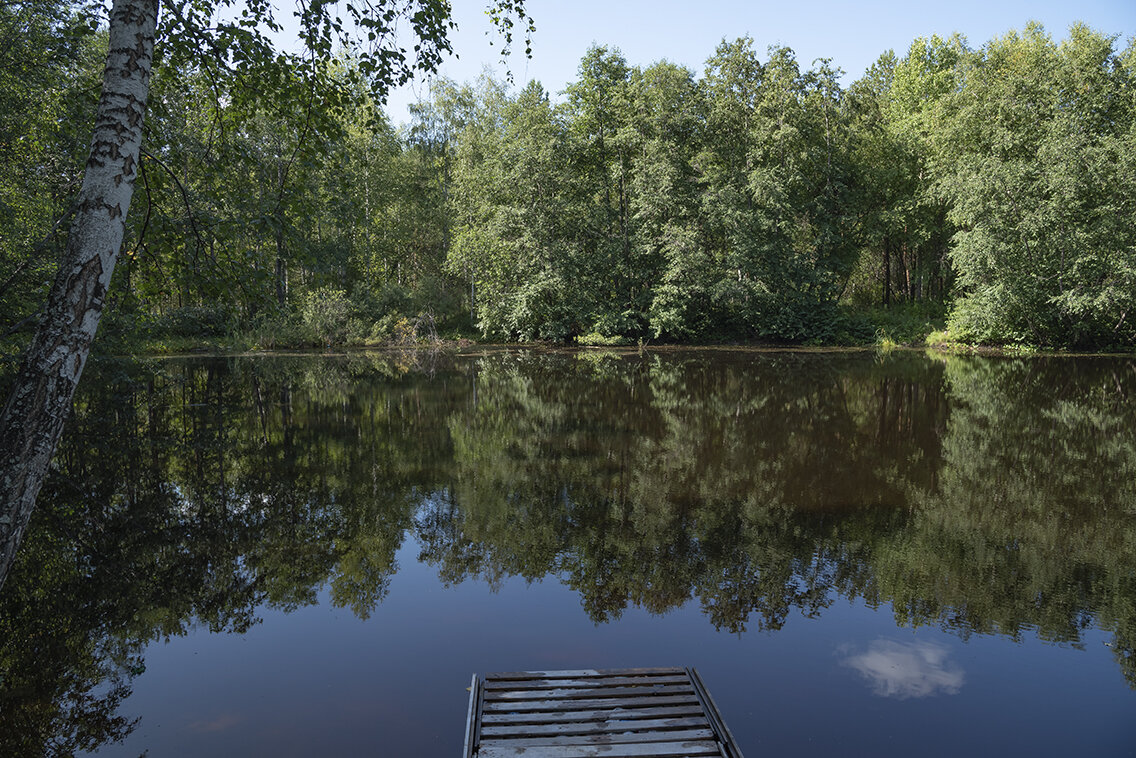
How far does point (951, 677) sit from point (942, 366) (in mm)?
22143

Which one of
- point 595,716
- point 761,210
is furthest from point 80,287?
point 761,210

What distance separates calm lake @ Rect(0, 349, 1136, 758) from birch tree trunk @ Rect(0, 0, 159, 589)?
1937 mm

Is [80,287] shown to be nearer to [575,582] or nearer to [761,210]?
[575,582]

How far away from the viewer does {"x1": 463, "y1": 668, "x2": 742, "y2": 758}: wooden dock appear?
Result: 139 inches

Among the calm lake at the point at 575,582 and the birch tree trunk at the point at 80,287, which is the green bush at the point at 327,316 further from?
the birch tree trunk at the point at 80,287

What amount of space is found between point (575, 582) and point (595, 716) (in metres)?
2.41

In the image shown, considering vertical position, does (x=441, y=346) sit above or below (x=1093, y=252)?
below

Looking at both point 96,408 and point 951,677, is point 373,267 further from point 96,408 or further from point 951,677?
point 951,677

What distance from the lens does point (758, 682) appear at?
459 cm

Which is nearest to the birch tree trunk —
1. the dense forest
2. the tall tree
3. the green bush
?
the tall tree

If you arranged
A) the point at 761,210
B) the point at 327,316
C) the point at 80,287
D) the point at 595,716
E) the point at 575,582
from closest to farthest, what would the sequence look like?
the point at 80,287, the point at 595,716, the point at 575,582, the point at 761,210, the point at 327,316

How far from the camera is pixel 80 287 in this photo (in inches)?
125

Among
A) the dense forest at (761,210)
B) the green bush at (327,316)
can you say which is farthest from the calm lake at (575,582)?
the green bush at (327,316)

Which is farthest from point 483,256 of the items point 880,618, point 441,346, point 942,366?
point 880,618
